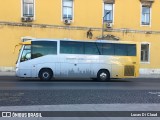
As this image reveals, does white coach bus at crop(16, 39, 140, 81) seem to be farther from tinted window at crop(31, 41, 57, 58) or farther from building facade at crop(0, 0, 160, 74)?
building facade at crop(0, 0, 160, 74)

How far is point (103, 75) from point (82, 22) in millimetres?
10842

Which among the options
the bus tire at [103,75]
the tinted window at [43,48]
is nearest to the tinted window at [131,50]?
the bus tire at [103,75]

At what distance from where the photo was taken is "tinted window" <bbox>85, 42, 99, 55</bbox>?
24.6 metres

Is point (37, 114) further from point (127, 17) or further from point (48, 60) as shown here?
point (127, 17)

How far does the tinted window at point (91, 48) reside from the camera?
24.6 meters

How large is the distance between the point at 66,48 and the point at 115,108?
14583 millimetres

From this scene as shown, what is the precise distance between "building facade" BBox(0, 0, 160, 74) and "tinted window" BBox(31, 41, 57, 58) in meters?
8.89

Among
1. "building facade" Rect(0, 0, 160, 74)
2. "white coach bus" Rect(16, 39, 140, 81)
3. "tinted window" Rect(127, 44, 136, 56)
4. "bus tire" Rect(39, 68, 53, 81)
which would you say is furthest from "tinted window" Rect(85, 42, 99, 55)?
"building facade" Rect(0, 0, 160, 74)

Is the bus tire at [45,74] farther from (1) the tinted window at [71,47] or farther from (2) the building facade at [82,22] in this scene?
(2) the building facade at [82,22]

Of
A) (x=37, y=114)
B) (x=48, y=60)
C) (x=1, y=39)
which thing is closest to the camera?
(x=37, y=114)

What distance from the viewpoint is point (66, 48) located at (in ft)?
79.2

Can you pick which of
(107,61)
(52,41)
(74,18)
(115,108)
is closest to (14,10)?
(74,18)

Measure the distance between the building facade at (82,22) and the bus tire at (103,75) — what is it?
385 inches

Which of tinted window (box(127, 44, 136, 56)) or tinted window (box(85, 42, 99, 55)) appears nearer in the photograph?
tinted window (box(85, 42, 99, 55))
